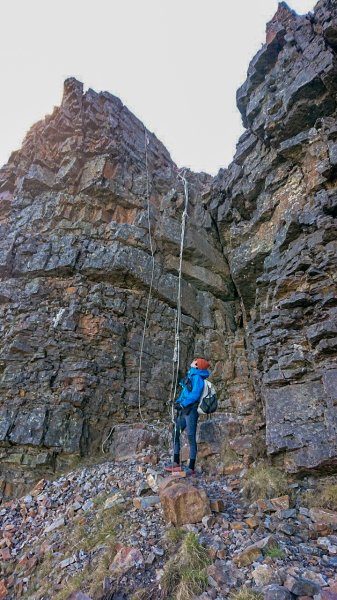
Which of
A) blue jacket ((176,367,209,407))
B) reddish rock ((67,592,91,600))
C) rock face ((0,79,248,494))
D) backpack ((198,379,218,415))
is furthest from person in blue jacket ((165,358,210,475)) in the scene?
reddish rock ((67,592,91,600))

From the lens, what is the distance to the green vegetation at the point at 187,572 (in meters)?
3.94

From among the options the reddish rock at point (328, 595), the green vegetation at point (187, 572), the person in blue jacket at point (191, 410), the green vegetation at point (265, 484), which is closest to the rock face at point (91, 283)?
the person in blue jacket at point (191, 410)

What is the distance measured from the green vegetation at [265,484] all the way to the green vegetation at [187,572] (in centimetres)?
190

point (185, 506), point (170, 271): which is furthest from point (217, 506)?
point (170, 271)

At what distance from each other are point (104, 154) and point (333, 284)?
12033mm

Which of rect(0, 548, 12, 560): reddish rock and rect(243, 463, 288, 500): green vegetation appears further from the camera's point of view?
rect(0, 548, 12, 560): reddish rock

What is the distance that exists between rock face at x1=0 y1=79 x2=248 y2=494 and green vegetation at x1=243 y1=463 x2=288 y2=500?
180 inches

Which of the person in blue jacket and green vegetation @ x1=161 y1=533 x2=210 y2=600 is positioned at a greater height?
the person in blue jacket

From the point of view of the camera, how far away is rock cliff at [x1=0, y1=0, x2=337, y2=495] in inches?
335

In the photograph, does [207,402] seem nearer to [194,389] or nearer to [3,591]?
[194,389]

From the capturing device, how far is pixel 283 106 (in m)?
12.8

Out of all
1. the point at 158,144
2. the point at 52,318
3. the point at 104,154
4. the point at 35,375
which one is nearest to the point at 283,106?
the point at 104,154

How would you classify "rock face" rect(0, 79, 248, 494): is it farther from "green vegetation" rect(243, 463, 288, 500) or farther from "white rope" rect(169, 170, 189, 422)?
"green vegetation" rect(243, 463, 288, 500)

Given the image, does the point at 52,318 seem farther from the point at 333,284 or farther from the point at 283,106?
the point at 283,106
